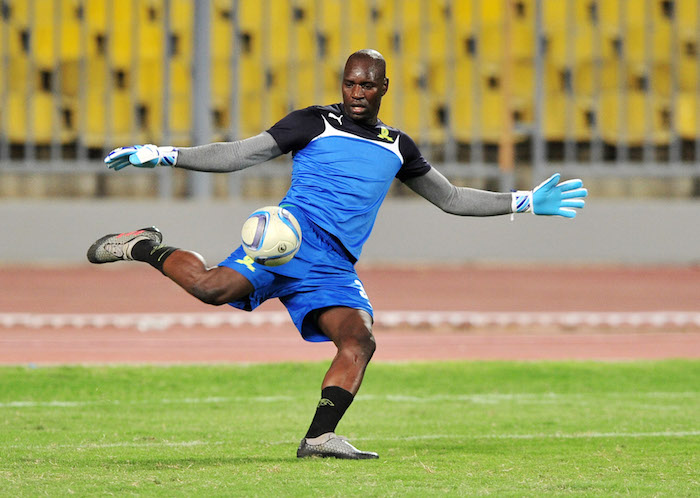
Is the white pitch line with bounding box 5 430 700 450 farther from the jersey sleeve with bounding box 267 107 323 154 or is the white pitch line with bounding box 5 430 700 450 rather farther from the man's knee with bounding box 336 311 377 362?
the jersey sleeve with bounding box 267 107 323 154

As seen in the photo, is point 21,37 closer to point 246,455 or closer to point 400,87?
point 400,87

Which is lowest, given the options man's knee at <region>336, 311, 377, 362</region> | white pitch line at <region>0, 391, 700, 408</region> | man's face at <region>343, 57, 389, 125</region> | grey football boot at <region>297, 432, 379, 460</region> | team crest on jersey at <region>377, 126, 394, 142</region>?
white pitch line at <region>0, 391, 700, 408</region>

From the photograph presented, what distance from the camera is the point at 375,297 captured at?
674 inches

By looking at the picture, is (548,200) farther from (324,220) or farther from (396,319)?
(396,319)

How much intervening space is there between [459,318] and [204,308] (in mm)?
3219

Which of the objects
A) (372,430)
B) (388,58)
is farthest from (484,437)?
(388,58)

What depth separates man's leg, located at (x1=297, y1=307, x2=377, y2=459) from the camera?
6180mm

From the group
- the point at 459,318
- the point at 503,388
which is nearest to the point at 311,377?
the point at 503,388

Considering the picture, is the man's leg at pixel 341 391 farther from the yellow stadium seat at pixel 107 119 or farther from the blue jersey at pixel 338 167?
the yellow stadium seat at pixel 107 119

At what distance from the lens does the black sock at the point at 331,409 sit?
619cm

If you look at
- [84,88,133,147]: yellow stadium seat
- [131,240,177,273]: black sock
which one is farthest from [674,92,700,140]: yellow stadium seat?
[131,240,177,273]: black sock

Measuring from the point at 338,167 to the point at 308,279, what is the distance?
1.95ft

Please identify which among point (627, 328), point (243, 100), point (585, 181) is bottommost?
point (627, 328)

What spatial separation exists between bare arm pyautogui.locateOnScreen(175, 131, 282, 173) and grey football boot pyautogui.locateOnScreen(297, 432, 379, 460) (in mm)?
1404
